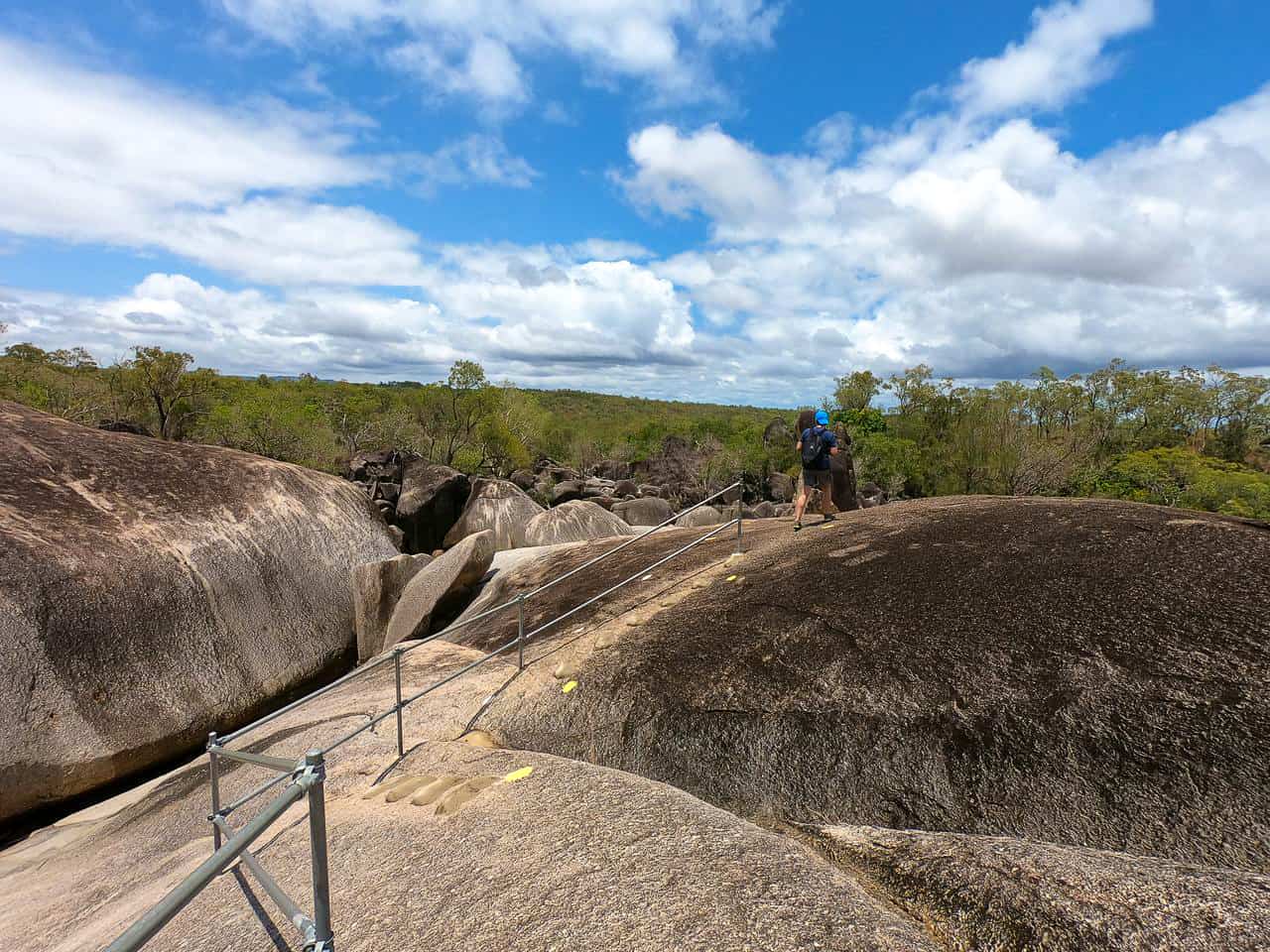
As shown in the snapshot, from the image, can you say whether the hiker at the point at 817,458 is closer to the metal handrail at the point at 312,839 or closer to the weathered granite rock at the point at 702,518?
the metal handrail at the point at 312,839

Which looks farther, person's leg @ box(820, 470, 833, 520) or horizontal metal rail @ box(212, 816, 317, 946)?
person's leg @ box(820, 470, 833, 520)

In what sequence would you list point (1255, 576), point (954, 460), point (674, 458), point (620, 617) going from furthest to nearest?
point (674, 458) < point (954, 460) < point (620, 617) < point (1255, 576)

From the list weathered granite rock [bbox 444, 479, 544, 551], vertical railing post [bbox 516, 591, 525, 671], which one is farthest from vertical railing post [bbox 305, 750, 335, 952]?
weathered granite rock [bbox 444, 479, 544, 551]

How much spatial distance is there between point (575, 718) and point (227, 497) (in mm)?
11033

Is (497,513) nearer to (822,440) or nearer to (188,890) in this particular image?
(822,440)

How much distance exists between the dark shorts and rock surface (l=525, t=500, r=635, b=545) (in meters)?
9.21

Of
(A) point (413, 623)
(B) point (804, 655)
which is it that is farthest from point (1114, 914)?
(A) point (413, 623)

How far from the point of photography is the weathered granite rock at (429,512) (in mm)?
25859

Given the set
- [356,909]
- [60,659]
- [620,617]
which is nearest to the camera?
[356,909]

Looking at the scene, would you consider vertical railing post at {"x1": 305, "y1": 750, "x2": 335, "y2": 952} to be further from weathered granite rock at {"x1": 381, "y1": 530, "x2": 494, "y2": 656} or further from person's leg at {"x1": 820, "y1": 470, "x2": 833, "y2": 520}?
weathered granite rock at {"x1": 381, "y1": 530, "x2": 494, "y2": 656}

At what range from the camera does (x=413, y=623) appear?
1232 centimetres

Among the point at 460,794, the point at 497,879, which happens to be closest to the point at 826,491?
the point at 460,794

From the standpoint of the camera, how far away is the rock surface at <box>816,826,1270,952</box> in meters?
3.00

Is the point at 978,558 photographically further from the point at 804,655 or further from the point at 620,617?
the point at 620,617
